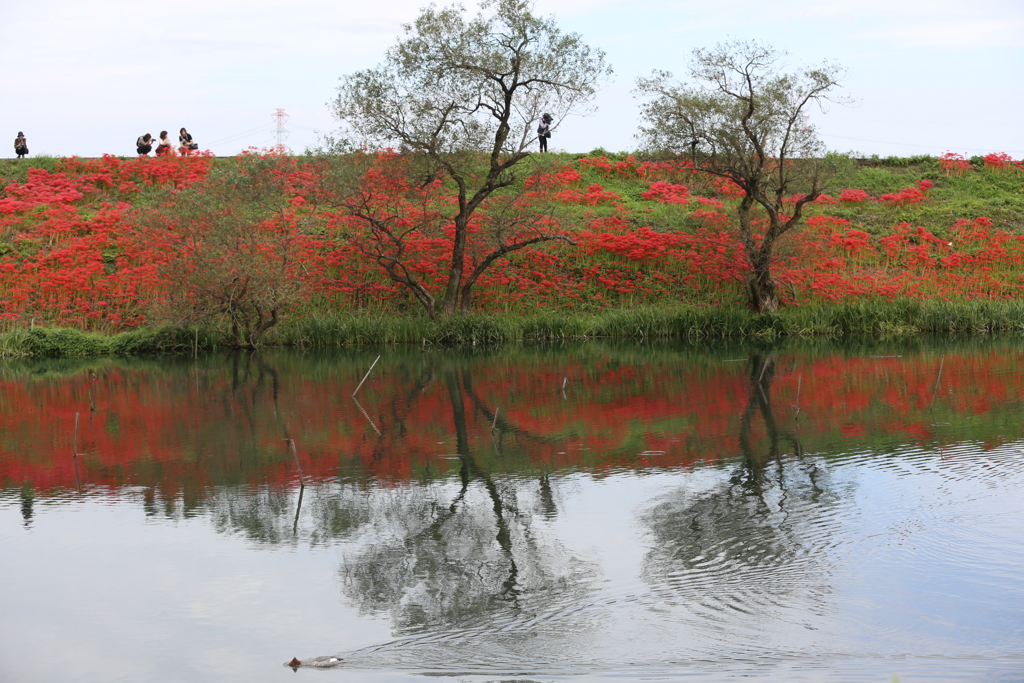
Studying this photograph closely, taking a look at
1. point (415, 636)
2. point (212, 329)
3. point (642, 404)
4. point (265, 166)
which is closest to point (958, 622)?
point (415, 636)

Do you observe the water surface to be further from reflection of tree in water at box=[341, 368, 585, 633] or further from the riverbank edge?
the riverbank edge

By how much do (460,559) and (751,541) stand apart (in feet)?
6.60

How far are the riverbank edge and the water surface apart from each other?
11009mm

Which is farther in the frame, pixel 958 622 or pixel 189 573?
pixel 189 573

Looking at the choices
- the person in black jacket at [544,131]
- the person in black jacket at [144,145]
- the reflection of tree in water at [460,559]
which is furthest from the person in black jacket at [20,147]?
the reflection of tree in water at [460,559]

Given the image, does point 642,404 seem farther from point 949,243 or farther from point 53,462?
point 949,243

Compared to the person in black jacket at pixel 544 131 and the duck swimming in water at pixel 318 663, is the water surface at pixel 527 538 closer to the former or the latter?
the duck swimming in water at pixel 318 663

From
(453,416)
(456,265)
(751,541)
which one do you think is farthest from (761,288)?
→ (751,541)

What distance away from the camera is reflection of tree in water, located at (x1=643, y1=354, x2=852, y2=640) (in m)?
5.47

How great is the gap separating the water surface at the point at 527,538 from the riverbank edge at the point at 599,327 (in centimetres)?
1101

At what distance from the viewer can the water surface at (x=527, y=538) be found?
493cm

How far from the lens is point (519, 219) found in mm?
24516

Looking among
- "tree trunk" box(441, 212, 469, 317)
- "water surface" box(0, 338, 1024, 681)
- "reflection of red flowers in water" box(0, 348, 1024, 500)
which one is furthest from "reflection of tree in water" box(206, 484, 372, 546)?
"tree trunk" box(441, 212, 469, 317)

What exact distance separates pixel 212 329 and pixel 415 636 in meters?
20.9
